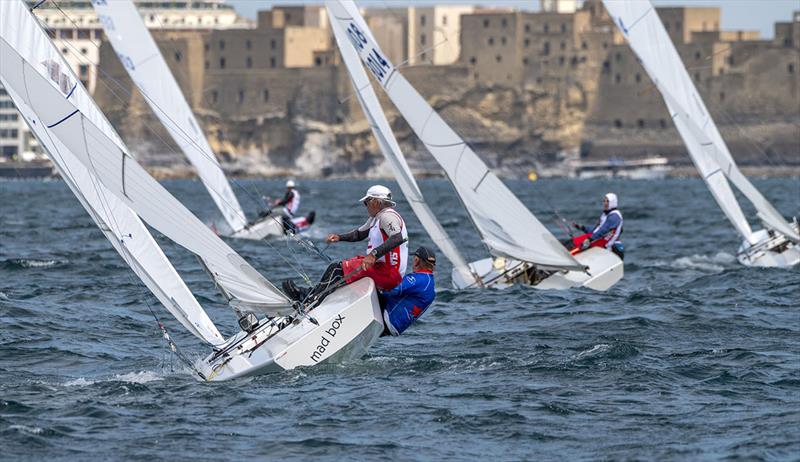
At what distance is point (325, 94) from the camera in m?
89.2

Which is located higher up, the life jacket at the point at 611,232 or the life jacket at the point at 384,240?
the life jacket at the point at 384,240

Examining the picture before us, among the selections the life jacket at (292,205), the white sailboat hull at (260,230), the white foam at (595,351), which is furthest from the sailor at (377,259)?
the life jacket at (292,205)

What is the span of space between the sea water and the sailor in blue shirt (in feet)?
0.90

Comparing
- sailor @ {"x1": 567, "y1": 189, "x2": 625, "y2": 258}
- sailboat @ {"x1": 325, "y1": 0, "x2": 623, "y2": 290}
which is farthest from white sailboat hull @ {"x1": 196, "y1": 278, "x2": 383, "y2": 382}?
sailor @ {"x1": 567, "y1": 189, "x2": 625, "y2": 258}

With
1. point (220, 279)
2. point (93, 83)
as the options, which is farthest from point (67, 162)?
point (93, 83)

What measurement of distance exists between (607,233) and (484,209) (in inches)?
68.2

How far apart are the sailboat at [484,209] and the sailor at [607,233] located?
0.28m

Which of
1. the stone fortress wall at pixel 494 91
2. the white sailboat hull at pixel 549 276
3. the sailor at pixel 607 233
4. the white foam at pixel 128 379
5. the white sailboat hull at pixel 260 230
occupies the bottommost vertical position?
the stone fortress wall at pixel 494 91

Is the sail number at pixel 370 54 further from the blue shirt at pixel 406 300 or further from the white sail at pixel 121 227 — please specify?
the blue shirt at pixel 406 300

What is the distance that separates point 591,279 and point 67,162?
677 centimetres

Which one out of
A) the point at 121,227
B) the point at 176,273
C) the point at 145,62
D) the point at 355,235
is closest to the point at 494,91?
the point at 145,62

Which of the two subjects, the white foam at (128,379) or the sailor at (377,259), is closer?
the white foam at (128,379)

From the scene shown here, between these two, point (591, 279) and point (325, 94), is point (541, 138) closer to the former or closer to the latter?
point (325, 94)

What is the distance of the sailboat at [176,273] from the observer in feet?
29.0
